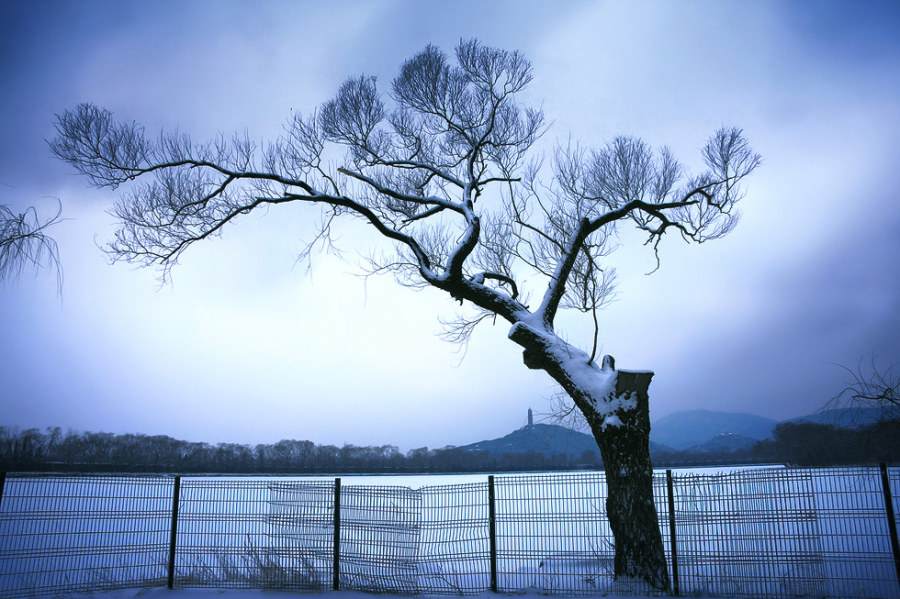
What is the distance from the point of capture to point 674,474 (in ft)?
20.2

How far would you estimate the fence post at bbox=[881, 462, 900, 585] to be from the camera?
5.34 meters

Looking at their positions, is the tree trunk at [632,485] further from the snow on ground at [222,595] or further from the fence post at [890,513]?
the fence post at [890,513]

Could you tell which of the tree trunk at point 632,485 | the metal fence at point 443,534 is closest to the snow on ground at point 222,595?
the metal fence at point 443,534

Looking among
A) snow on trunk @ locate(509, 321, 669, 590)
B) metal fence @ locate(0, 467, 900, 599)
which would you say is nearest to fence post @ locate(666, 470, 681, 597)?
metal fence @ locate(0, 467, 900, 599)

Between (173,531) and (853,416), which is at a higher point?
(853,416)

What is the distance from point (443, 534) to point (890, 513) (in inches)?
182

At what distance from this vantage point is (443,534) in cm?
625

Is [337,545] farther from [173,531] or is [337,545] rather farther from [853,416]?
[853,416]

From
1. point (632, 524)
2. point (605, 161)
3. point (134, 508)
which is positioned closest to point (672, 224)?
point (605, 161)

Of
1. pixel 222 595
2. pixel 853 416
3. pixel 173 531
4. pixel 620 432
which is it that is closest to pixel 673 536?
pixel 620 432

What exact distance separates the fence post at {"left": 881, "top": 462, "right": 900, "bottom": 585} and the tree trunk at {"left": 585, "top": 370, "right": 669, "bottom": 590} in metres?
2.17

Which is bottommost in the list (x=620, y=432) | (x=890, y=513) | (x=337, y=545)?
(x=337, y=545)

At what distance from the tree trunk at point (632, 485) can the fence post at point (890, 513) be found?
2.17m

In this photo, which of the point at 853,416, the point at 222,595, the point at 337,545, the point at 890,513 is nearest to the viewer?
the point at 853,416
